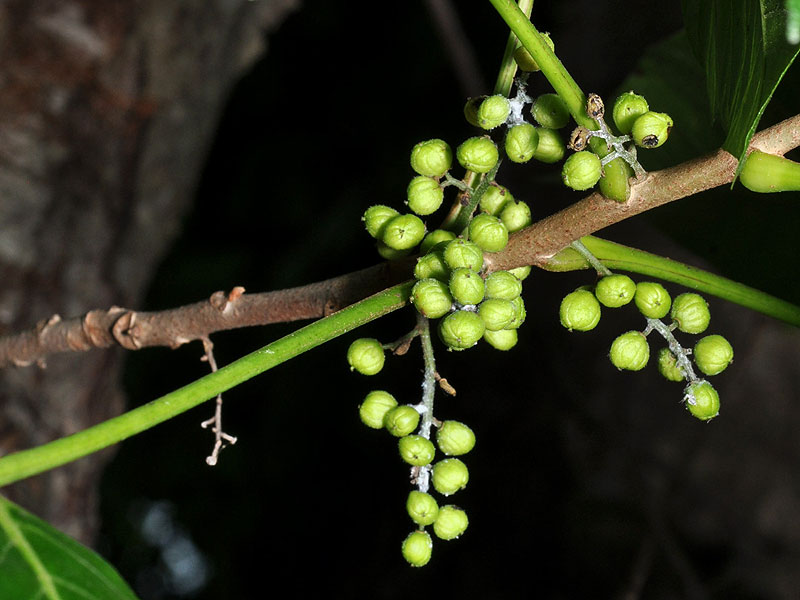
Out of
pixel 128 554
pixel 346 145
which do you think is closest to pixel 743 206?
pixel 346 145

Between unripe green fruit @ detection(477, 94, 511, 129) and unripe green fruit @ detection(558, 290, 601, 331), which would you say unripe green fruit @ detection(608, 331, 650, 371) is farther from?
unripe green fruit @ detection(477, 94, 511, 129)

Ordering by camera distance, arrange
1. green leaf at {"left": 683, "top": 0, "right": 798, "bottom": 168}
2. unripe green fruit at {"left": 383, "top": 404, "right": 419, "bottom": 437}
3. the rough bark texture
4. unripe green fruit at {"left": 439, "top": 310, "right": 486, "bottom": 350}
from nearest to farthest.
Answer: green leaf at {"left": 683, "top": 0, "right": 798, "bottom": 168} → unripe green fruit at {"left": 439, "top": 310, "right": 486, "bottom": 350} → unripe green fruit at {"left": 383, "top": 404, "right": 419, "bottom": 437} → the rough bark texture

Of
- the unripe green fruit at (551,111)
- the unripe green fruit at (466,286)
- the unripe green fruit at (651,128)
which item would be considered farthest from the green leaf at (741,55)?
the unripe green fruit at (466,286)

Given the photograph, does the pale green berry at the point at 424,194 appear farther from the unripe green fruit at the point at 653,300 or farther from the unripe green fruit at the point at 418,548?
the unripe green fruit at the point at 418,548

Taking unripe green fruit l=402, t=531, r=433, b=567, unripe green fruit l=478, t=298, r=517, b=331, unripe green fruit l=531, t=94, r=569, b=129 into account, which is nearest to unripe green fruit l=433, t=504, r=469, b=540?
unripe green fruit l=402, t=531, r=433, b=567

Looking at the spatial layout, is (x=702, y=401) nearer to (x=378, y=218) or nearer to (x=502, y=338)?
(x=502, y=338)

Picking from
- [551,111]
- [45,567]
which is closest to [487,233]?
[551,111]
